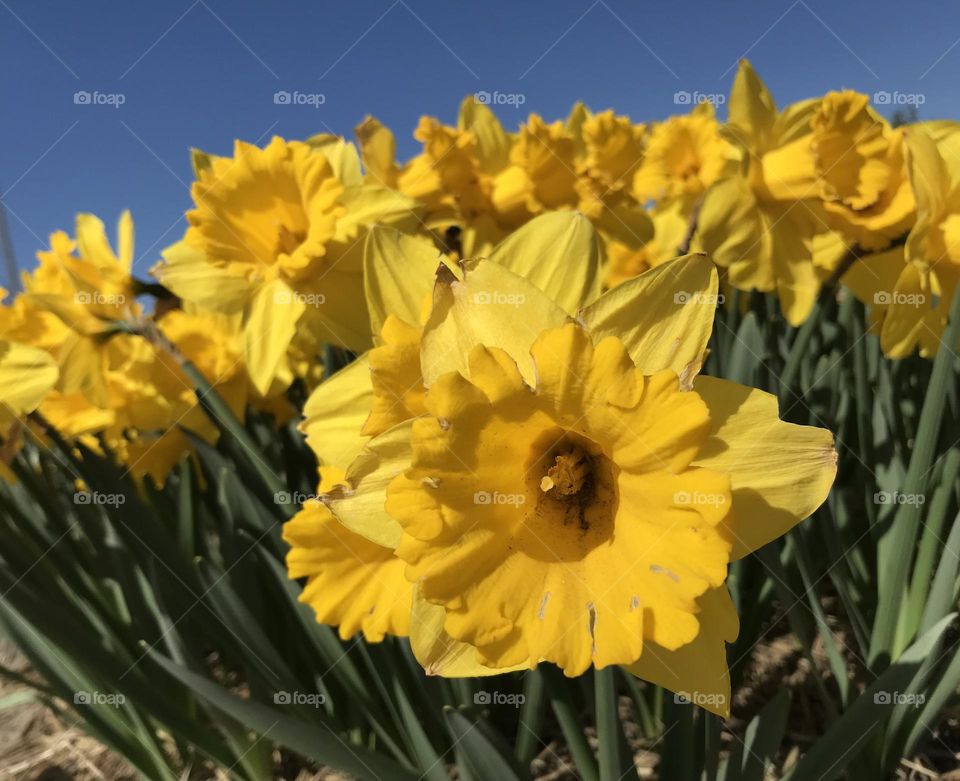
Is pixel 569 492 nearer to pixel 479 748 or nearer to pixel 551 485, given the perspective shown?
pixel 551 485

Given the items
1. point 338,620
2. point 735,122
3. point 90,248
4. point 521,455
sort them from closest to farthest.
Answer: point 521,455 → point 338,620 → point 735,122 → point 90,248

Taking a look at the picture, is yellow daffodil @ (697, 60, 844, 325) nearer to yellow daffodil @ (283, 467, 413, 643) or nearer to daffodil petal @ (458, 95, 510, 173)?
daffodil petal @ (458, 95, 510, 173)

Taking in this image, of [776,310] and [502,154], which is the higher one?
[502,154]

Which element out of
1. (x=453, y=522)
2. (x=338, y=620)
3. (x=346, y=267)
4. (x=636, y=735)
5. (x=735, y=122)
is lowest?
(x=636, y=735)

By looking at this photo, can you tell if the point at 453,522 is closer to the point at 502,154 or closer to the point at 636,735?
the point at 636,735

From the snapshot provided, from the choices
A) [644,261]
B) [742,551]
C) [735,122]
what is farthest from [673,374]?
[644,261]

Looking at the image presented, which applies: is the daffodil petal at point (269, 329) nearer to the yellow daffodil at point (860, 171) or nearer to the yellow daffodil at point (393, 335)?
the yellow daffodil at point (393, 335)
